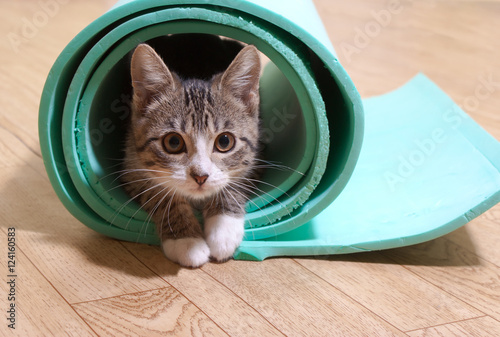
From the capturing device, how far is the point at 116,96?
1.91 m

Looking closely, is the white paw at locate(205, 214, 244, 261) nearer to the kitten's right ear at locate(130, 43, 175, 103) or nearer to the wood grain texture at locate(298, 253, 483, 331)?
the wood grain texture at locate(298, 253, 483, 331)

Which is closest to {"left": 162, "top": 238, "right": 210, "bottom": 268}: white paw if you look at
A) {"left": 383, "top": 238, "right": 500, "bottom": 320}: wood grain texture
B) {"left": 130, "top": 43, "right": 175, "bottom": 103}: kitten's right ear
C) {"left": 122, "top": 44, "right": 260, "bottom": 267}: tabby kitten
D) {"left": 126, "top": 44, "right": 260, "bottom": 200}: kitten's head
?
{"left": 122, "top": 44, "right": 260, "bottom": 267}: tabby kitten

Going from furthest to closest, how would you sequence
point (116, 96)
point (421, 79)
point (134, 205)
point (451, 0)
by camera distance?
point (451, 0)
point (421, 79)
point (116, 96)
point (134, 205)

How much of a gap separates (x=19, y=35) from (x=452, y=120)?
11.6 feet

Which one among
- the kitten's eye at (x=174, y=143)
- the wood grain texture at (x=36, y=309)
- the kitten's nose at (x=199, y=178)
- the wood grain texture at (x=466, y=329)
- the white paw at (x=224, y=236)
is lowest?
the wood grain texture at (x=36, y=309)

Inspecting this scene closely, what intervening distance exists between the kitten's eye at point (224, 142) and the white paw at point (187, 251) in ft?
0.94

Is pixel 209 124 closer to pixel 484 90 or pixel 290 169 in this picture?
pixel 290 169

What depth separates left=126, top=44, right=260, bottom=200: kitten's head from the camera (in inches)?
57.1

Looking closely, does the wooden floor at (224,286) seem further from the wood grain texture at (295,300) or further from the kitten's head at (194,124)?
the kitten's head at (194,124)

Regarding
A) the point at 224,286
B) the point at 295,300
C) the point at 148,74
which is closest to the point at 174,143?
the point at 148,74

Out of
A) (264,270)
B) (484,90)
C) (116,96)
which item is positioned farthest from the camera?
(484,90)

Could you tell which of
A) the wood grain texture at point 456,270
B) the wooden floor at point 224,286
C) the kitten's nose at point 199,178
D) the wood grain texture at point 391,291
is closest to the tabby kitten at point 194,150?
the kitten's nose at point 199,178

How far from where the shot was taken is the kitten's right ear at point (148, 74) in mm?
1438

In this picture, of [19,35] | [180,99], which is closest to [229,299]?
[180,99]
